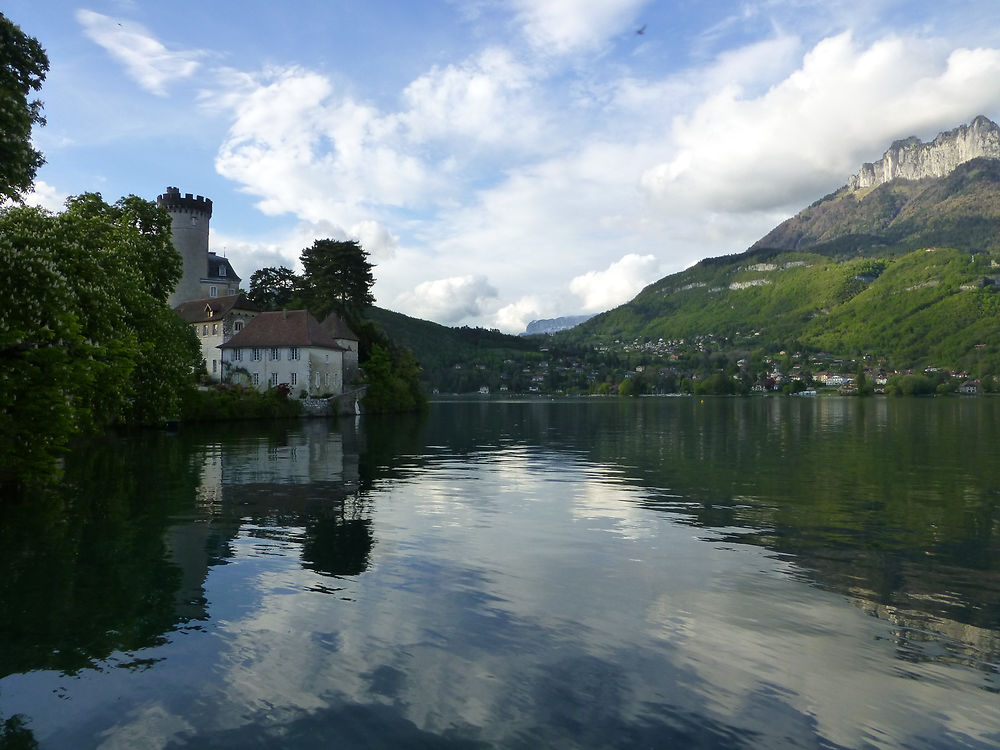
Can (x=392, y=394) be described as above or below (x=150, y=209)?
below

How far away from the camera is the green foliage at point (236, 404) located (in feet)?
239

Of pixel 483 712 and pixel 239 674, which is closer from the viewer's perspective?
pixel 483 712

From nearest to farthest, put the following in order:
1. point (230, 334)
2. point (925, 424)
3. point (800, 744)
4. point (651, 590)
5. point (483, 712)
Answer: point (800, 744)
point (483, 712)
point (651, 590)
point (925, 424)
point (230, 334)

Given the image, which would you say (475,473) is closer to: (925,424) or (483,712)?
(483,712)

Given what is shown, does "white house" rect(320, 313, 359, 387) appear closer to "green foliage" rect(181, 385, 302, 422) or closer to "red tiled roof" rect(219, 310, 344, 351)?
"red tiled roof" rect(219, 310, 344, 351)

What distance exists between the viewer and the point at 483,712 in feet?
31.8

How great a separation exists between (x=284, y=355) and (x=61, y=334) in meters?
69.9

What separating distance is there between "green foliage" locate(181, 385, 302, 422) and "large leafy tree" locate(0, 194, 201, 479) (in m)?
31.7

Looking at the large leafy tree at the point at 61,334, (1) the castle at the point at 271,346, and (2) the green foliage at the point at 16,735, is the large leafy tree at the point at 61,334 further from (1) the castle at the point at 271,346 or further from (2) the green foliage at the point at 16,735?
(1) the castle at the point at 271,346

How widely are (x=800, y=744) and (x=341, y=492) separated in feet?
74.5

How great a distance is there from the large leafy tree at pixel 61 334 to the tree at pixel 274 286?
7606cm

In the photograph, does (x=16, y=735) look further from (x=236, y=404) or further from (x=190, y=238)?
(x=190, y=238)

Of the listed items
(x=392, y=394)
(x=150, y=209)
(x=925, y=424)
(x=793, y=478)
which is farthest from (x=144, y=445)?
(x=925, y=424)

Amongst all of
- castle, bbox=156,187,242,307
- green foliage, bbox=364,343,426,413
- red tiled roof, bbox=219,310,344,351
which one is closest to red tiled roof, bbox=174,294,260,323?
red tiled roof, bbox=219,310,344,351
